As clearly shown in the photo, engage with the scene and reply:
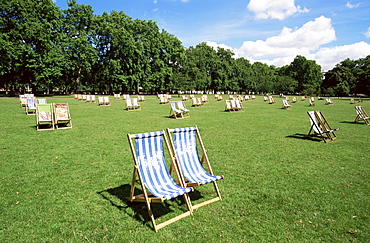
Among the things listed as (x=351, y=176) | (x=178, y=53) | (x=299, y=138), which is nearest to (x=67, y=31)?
(x=178, y=53)

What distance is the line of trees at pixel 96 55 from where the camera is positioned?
39.2 metres

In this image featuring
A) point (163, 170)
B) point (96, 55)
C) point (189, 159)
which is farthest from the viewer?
point (96, 55)

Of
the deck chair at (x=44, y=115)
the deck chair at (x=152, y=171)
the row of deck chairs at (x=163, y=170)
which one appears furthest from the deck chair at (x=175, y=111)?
the deck chair at (x=152, y=171)

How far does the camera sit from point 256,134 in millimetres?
10281

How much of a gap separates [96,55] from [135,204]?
163ft

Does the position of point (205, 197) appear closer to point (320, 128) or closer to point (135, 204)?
point (135, 204)

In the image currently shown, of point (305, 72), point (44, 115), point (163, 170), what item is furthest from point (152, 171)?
point (305, 72)

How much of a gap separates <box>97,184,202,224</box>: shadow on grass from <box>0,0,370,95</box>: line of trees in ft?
138

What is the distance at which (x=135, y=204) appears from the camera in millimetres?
4125

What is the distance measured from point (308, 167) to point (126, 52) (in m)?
50.5

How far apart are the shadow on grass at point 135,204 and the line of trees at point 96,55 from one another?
42.1 metres

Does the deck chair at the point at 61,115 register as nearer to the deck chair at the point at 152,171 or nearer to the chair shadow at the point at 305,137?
the deck chair at the point at 152,171

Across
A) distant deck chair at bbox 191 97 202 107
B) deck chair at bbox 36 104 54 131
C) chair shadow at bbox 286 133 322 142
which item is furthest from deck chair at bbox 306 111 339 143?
distant deck chair at bbox 191 97 202 107

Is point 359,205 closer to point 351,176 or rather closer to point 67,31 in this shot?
point 351,176
